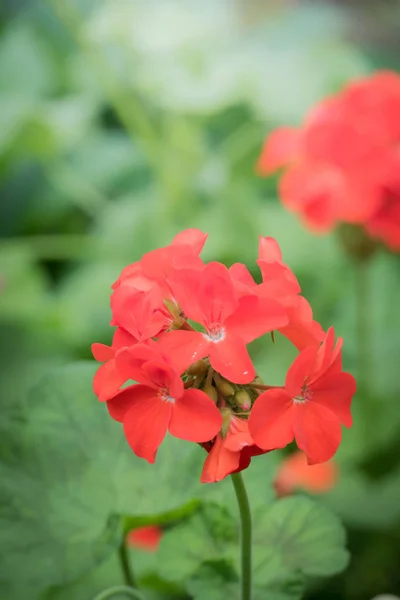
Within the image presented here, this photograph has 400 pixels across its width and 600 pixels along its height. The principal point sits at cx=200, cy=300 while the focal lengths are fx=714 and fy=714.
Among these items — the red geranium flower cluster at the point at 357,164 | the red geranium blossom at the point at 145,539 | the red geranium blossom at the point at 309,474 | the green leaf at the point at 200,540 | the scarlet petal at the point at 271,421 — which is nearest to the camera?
the scarlet petal at the point at 271,421

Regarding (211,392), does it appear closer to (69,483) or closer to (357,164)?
(69,483)

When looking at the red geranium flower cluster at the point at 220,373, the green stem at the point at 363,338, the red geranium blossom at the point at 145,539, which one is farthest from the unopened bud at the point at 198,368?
the green stem at the point at 363,338

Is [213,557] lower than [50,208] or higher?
higher

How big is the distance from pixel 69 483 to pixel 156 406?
141mm

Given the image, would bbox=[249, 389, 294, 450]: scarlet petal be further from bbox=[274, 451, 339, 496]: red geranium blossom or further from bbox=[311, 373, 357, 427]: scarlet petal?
bbox=[274, 451, 339, 496]: red geranium blossom

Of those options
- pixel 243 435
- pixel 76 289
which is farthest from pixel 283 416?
pixel 76 289

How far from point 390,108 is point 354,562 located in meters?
0.43

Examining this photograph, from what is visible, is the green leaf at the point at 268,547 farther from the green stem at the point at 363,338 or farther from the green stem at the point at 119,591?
the green stem at the point at 363,338

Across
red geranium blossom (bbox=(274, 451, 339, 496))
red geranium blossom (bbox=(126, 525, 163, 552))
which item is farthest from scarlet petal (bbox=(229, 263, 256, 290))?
red geranium blossom (bbox=(274, 451, 339, 496))

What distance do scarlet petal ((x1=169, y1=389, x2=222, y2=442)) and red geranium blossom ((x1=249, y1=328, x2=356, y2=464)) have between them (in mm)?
15

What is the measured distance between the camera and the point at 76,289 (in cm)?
98

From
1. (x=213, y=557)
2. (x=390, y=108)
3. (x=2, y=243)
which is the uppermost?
(x=390, y=108)

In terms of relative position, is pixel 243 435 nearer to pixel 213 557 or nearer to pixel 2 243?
pixel 213 557

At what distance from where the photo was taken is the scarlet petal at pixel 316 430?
28 centimetres
